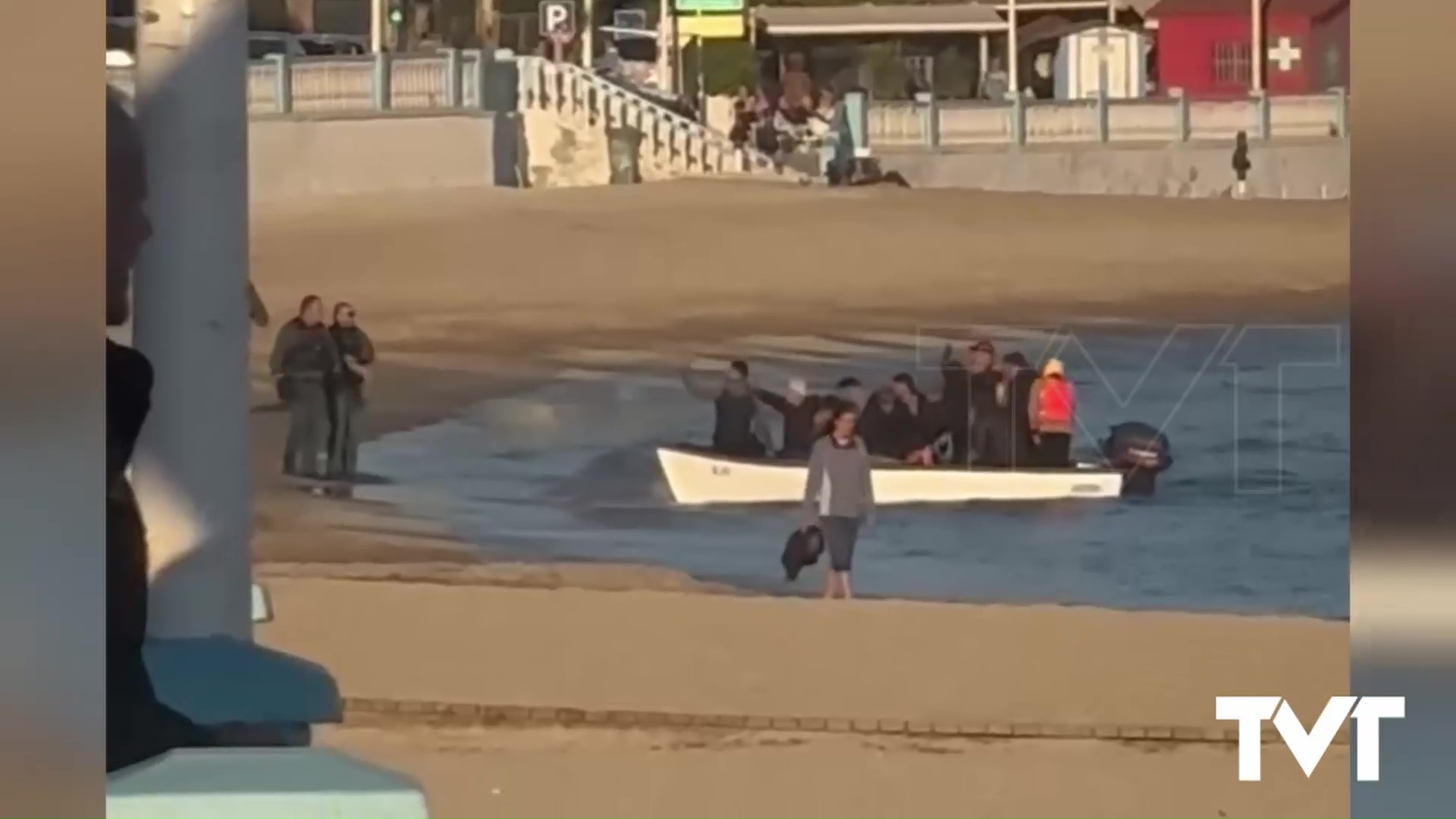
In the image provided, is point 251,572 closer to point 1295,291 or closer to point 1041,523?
point 1041,523

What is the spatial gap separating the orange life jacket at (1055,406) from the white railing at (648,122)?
47cm

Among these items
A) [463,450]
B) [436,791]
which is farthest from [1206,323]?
[436,791]

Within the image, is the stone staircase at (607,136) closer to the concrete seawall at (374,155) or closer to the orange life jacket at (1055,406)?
the concrete seawall at (374,155)

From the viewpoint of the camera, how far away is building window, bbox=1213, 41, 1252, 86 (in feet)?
9.86

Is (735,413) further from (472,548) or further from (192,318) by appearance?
(192,318)

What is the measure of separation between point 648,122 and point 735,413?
43 centimetres

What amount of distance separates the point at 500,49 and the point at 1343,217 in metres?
1.22

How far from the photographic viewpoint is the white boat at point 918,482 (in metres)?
2.96

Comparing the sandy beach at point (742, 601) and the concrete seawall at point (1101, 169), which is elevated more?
the concrete seawall at point (1101, 169)

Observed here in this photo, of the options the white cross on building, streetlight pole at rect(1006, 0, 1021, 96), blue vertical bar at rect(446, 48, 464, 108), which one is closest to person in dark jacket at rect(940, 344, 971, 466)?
streetlight pole at rect(1006, 0, 1021, 96)

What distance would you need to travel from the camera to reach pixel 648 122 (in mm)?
3006

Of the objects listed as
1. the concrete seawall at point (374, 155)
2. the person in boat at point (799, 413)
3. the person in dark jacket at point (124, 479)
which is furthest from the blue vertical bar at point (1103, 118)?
the person in dark jacket at point (124, 479)

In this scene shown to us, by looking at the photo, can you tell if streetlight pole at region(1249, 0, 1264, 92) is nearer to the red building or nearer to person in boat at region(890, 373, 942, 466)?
the red building

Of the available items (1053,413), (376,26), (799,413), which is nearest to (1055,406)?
(1053,413)
